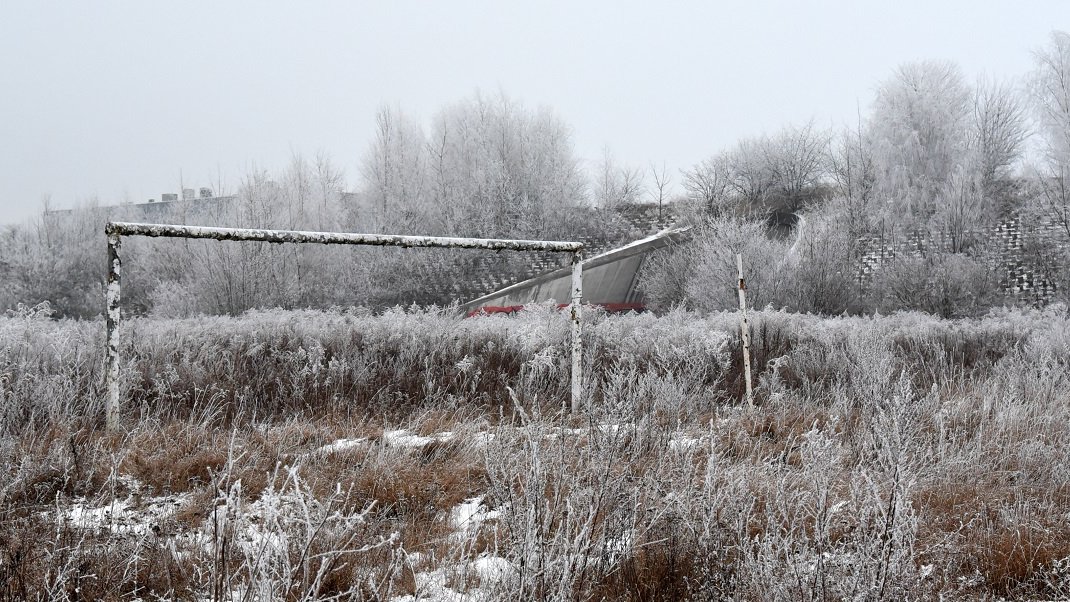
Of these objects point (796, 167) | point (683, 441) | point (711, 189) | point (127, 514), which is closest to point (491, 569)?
point (127, 514)

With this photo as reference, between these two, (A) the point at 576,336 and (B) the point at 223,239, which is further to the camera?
(A) the point at 576,336

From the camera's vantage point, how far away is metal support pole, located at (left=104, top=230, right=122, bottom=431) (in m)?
4.28

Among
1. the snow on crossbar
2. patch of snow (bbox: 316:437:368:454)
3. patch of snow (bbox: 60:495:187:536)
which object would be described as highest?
the snow on crossbar

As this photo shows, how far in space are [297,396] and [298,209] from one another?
27069 mm

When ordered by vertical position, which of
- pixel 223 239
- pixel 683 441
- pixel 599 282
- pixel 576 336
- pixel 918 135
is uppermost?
pixel 918 135

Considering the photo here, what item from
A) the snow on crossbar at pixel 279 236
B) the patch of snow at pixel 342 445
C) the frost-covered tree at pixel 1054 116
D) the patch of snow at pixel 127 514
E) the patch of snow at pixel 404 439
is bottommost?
the patch of snow at pixel 404 439

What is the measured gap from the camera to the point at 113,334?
4.43 meters

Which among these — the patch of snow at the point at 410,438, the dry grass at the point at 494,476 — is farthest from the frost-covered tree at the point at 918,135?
the patch of snow at the point at 410,438

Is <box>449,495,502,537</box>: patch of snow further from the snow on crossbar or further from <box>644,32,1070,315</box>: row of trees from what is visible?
<box>644,32,1070,315</box>: row of trees

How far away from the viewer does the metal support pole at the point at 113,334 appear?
14.0ft

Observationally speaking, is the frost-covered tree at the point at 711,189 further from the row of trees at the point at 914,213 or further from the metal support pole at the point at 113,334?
the metal support pole at the point at 113,334

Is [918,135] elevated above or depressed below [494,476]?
above

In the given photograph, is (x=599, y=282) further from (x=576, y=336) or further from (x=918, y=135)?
(x=918, y=135)

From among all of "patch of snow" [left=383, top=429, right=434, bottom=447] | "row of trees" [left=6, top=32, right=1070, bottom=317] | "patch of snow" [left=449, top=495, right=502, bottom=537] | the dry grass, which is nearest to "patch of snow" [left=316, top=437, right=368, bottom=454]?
the dry grass
